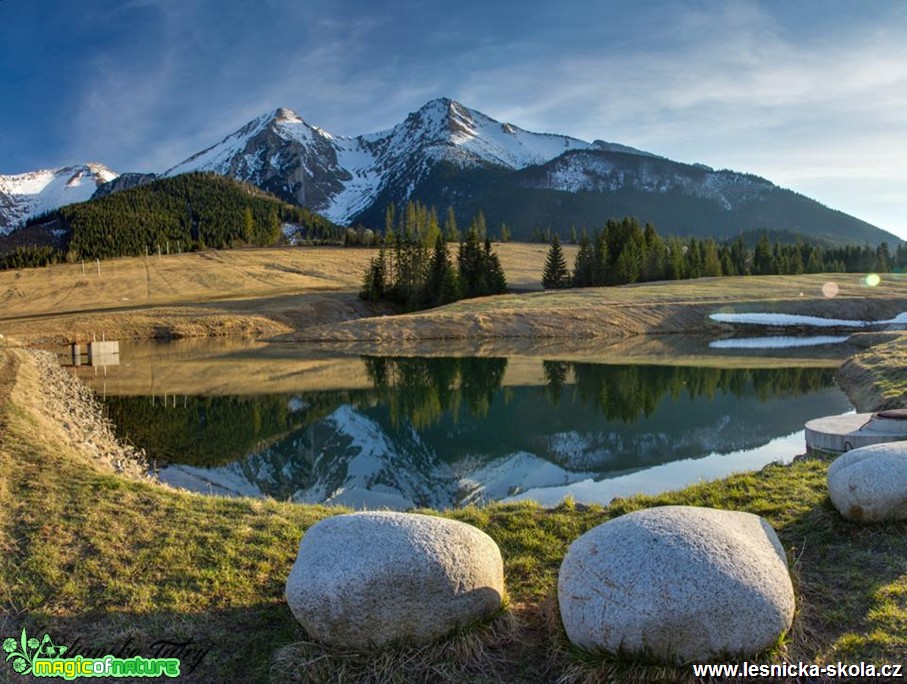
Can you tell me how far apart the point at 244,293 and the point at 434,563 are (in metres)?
106

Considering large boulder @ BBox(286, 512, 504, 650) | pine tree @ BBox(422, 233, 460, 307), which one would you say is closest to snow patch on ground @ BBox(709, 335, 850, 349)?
pine tree @ BBox(422, 233, 460, 307)

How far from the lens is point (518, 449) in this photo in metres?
22.4

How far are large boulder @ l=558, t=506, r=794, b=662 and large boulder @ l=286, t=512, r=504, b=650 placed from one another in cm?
114

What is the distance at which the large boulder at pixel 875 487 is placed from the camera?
9312 millimetres

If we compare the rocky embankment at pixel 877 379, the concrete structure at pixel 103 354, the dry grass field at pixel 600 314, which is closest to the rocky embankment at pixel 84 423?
the concrete structure at pixel 103 354

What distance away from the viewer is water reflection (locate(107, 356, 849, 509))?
1797 centimetres

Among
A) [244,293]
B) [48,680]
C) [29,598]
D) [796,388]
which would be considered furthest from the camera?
[244,293]

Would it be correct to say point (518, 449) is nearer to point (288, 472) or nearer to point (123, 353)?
point (288, 472)

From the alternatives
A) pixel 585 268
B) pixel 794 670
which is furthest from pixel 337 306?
pixel 794 670

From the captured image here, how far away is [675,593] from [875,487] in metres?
5.15

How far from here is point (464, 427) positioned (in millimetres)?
26766

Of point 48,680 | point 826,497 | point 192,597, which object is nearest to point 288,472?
point 192,597

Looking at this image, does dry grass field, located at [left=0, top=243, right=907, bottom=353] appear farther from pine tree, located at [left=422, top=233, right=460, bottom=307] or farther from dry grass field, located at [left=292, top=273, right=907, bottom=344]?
pine tree, located at [left=422, top=233, right=460, bottom=307]

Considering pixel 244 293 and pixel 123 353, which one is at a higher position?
pixel 244 293
